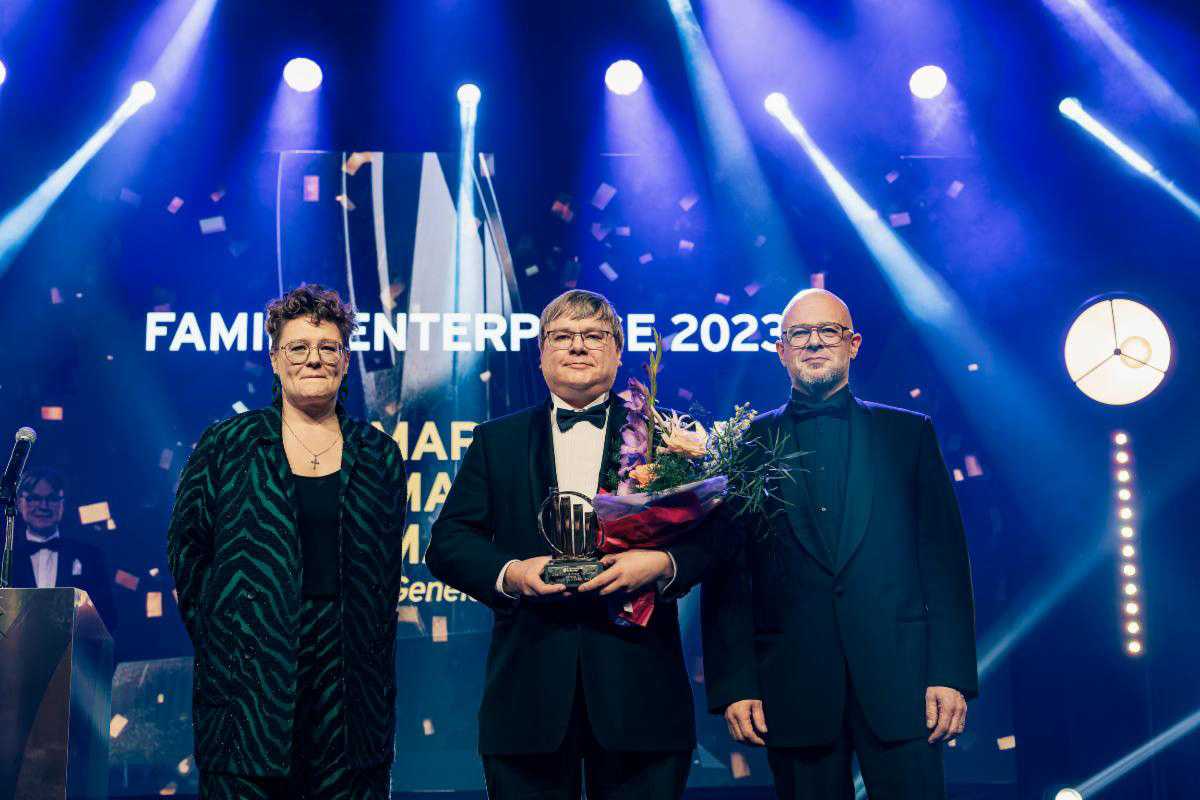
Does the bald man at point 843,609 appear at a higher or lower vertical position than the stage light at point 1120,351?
lower

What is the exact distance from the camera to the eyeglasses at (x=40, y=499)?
5348mm

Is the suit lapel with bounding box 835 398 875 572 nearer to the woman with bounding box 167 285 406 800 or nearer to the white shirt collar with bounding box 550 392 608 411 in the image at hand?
the white shirt collar with bounding box 550 392 608 411

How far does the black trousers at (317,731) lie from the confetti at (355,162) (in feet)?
11.2

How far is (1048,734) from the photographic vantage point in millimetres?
5406

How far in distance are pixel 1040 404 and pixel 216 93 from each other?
425 cm

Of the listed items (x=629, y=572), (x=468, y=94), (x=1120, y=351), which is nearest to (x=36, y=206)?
(x=468, y=94)

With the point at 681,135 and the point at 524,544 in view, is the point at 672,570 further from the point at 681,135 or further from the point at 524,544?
the point at 681,135

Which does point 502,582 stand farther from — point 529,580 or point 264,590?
point 264,590

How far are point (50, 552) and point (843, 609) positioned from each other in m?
3.95

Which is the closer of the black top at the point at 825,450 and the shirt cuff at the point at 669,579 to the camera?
the shirt cuff at the point at 669,579

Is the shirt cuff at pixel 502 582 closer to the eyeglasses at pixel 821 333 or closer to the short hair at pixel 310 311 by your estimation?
the short hair at pixel 310 311

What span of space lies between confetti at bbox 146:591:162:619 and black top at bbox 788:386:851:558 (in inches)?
138

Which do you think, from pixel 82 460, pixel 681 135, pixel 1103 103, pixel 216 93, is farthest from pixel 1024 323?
pixel 82 460

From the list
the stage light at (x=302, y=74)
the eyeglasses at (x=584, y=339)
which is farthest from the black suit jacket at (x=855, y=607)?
the stage light at (x=302, y=74)
